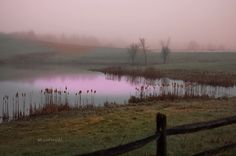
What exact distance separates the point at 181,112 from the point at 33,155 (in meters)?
11.7

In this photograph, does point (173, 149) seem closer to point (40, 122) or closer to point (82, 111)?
point (40, 122)

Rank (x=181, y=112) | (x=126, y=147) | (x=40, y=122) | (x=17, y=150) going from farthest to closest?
(x=181, y=112) → (x=40, y=122) → (x=17, y=150) → (x=126, y=147)

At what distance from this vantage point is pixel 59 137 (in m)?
16.2

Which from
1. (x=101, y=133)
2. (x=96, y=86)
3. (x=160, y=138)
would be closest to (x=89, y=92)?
(x=96, y=86)

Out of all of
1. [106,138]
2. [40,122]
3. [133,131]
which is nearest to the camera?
[106,138]

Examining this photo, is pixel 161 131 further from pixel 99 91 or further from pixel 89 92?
pixel 99 91

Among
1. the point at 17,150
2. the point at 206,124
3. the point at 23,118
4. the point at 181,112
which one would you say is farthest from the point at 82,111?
the point at 206,124

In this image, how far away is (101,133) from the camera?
16.6 metres

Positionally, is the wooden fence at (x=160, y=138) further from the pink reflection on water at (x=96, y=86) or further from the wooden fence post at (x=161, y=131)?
the pink reflection on water at (x=96, y=86)

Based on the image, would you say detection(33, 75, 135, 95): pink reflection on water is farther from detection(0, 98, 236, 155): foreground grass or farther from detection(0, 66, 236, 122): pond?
detection(0, 98, 236, 155): foreground grass

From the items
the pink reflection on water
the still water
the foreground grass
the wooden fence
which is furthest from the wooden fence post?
the pink reflection on water

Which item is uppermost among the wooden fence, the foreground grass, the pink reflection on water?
the wooden fence

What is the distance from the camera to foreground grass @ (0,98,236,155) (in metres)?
13.6

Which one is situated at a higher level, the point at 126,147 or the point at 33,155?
the point at 126,147
